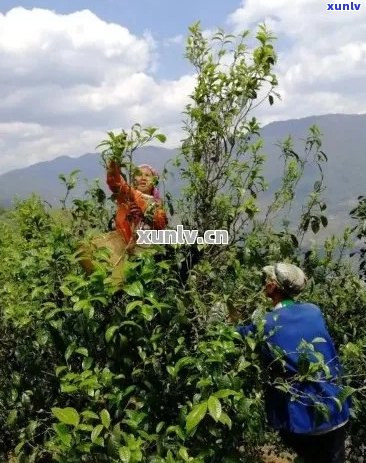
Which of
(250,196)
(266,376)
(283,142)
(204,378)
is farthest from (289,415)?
(283,142)

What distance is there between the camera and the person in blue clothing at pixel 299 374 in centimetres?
375

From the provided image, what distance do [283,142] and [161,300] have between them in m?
2.22

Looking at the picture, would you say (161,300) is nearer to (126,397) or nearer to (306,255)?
(126,397)

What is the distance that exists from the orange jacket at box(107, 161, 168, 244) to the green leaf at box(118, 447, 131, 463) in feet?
5.59

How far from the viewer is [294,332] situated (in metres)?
4.06

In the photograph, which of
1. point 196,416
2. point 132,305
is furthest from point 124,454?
point 132,305

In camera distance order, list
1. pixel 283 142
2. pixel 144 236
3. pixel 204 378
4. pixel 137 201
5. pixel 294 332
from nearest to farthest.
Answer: pixel 204 378 → pixel 294 332 → pixel 144 236 → pixel 137 201 → pixel 283 142

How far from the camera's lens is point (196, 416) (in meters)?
3.06

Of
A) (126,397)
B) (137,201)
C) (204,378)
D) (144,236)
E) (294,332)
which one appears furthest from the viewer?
(137,201)

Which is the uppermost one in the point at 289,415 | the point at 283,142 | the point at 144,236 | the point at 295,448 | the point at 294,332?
the point at 283,142

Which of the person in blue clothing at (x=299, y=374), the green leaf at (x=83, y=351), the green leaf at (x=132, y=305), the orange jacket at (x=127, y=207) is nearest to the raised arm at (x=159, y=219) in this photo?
the orange jacket at (x=127, y=207)

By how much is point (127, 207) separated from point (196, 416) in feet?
6.81

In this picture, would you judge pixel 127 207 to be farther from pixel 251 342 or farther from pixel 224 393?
pixel 224 393

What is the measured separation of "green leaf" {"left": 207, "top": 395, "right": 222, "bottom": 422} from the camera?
3.01m
